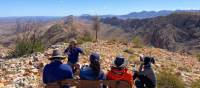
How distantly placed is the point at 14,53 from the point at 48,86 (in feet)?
54.9

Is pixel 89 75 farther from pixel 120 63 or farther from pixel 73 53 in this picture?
pixel 73 53

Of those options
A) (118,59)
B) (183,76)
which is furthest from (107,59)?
(118,59)

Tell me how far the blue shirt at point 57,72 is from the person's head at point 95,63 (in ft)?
1.38

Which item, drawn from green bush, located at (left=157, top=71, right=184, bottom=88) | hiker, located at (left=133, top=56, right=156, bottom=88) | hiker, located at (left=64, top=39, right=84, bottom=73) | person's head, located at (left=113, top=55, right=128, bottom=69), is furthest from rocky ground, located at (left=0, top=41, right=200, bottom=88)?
person's head, located at (left=113, top=55, right=128, bottom=69)

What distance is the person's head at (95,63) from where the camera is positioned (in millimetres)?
7773

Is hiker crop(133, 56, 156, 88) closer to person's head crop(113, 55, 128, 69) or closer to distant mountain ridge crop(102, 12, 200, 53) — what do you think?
person's head crop(113, 55, 128, 69)

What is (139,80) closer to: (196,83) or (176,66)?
(196,83)

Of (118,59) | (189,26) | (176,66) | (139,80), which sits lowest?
(189,26)

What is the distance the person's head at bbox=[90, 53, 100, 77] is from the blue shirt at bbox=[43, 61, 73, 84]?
1.38 ft

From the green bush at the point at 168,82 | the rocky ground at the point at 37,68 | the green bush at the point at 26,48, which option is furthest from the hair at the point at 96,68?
the green bush at the point at 26,48

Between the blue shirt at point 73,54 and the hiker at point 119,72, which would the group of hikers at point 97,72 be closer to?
the hiker at point 119,72

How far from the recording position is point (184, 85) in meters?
15.4

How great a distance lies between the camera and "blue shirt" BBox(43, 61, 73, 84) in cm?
768

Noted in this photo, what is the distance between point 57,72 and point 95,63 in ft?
Answer: 2.28
